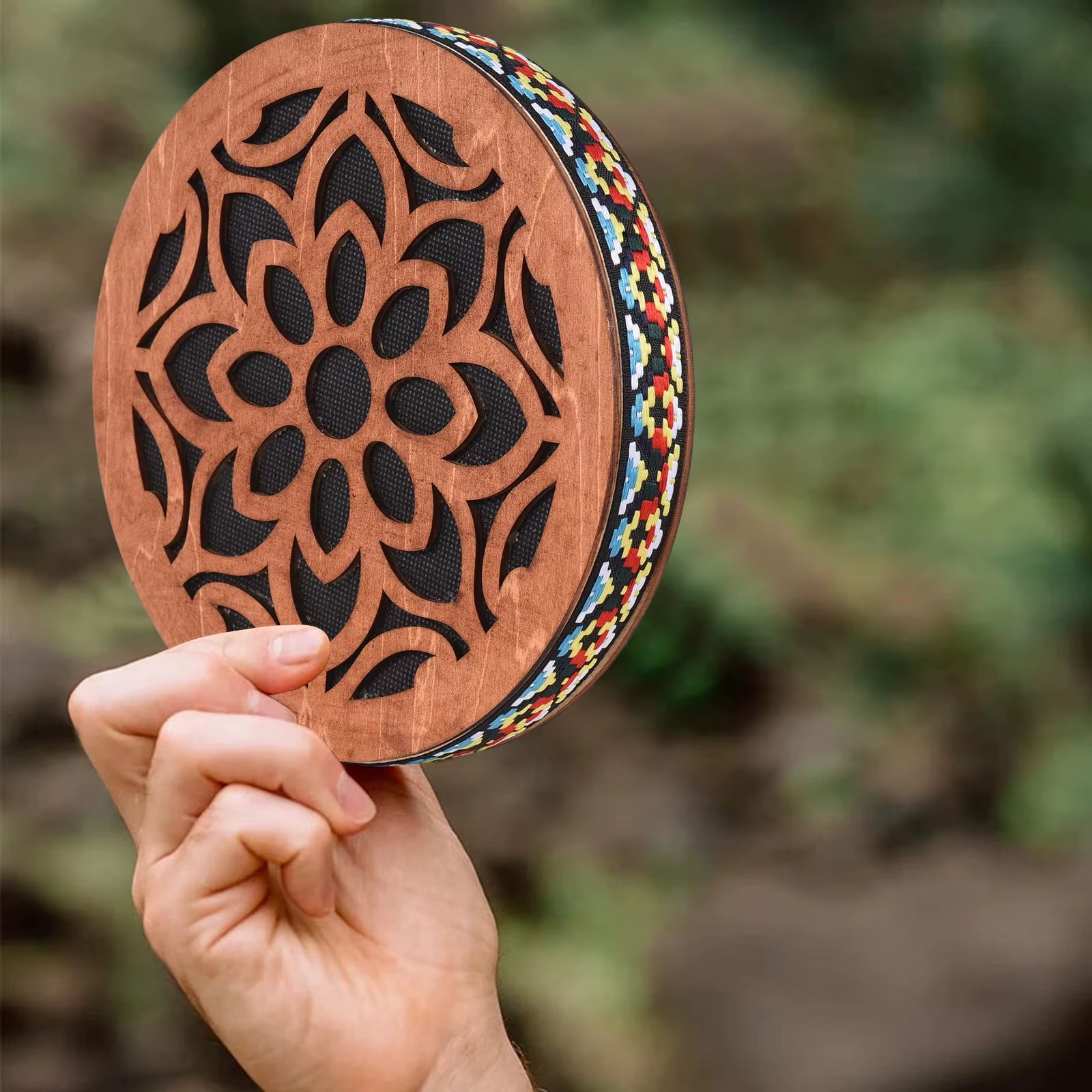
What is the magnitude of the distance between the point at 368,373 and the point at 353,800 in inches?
10.8

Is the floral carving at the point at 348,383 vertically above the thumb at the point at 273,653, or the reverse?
the floral carving at the point at 348,383

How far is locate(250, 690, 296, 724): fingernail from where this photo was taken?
79 cm

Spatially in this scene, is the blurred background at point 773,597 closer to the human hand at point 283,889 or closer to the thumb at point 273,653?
the human hand at point 283,889

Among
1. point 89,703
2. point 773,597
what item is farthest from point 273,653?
point 773,597

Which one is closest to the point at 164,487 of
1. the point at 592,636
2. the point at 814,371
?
the point at 592,636

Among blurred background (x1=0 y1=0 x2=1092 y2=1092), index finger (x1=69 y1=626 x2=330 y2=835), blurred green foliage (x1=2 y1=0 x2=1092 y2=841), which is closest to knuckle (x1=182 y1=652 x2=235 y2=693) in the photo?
index finger (x1=69 y1=626 x2=330 y2=835)

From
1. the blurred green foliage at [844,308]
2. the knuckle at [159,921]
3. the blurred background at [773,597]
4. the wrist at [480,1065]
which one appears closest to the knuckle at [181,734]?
the knuckle at [159,921]

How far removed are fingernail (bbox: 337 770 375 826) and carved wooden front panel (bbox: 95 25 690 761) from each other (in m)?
0.06

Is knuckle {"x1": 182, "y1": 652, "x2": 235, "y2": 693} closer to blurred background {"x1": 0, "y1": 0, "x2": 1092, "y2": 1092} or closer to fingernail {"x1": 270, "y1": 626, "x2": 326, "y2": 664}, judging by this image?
fingernail {"x1": 270, "y1": 626, "x2": 326, "y2": 664}

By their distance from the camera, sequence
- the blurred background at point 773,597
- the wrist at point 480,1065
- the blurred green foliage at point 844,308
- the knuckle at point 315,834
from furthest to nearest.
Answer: the blurred green foliage at point 844,308, the blurred background at point 773,597, the wrist at point 480,1065, the knuckle at point 315,834

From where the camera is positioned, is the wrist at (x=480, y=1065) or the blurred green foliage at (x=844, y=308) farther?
the blurred green foliage at (x=844, y=308)

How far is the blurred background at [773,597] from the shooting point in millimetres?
2654

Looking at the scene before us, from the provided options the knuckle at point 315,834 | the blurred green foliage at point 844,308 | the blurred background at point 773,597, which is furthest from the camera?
the blurred green foliage at point 844,308

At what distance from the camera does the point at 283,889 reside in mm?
825
